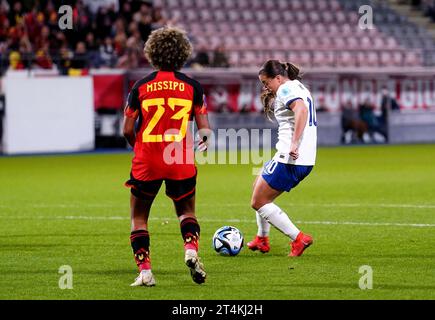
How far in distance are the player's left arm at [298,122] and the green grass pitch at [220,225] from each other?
1080mm

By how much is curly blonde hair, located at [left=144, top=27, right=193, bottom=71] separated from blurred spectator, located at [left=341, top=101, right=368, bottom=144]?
25.3 meters

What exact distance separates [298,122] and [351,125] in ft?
78.3

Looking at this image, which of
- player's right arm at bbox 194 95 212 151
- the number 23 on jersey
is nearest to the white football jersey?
player's right arm at bbox 194 95 212 151

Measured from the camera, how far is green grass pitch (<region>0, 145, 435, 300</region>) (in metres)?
8.20

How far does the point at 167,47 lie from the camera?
8.08m

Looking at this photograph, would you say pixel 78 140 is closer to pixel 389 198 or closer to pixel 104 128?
pixel 104 128

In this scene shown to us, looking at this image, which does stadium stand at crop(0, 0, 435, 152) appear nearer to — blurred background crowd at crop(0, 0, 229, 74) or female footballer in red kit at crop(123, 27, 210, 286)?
blurred background crowd at crop(0, 0, 229, 74)

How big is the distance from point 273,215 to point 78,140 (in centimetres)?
1936

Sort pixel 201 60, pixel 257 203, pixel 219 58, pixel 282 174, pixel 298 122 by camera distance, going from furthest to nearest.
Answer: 1. pixel 219 58
2. pixel 201 60
3. pixel 257 203
4. pixel 282 174
5. pixel 298 122

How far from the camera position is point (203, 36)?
1352 inches

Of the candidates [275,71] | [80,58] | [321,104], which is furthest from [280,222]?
[321,104]

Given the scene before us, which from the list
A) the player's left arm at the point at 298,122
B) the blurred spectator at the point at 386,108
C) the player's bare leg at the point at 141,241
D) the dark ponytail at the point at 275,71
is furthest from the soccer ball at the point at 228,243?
the blurred spectator at the point at 386,108

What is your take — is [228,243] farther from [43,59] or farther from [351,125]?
[351,125]

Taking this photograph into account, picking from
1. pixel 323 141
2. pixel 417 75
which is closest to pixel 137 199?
pixel 323 141
